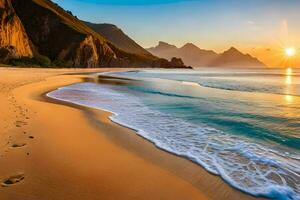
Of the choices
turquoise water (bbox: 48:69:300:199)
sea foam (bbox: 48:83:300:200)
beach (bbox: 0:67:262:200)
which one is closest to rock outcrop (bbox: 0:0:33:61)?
turquoise water (bbox: 48:69:300:199)

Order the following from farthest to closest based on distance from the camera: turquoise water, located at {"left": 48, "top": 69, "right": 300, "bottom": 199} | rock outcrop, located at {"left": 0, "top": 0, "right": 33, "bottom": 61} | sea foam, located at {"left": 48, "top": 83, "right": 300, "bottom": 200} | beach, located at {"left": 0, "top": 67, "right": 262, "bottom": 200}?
rock outcrop, located at {"left": 0, "top": 0, "right": 33, "bottom": 61}
turquoise water, located at {"left": 48, "top": 69, "right": 300, "bottom": 199}
sea foam, located at {"left": 48, "top": 83, "right": 300, "bottom": 200}
beach, located at {"left": 0, "top": 67, "right": 262, "bottom": 200}

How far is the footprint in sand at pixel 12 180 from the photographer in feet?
15.0

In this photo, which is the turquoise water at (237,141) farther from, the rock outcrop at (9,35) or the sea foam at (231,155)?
the rock outcrop at (9,35)

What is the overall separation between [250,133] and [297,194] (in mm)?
4956

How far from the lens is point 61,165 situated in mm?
5598

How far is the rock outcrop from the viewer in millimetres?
76438

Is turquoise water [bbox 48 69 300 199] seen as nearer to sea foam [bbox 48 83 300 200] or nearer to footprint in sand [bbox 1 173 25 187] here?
sea foam [bbox 48 83 300 200]

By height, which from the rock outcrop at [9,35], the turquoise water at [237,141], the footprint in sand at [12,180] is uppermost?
the rock outcrop at [9,35]

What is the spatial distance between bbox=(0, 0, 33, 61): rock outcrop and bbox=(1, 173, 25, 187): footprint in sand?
7885 centimetres

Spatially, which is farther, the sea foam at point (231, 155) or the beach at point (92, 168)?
the sea foam at point (231, 155)

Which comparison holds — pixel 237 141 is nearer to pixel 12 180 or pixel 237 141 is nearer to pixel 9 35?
pixel 12 180

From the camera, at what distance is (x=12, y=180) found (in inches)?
185

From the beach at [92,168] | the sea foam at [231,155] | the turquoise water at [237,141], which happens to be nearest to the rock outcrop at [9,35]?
the turquoise water at [237,141]

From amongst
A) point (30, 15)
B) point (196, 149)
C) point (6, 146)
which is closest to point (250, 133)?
point (196, 149)
